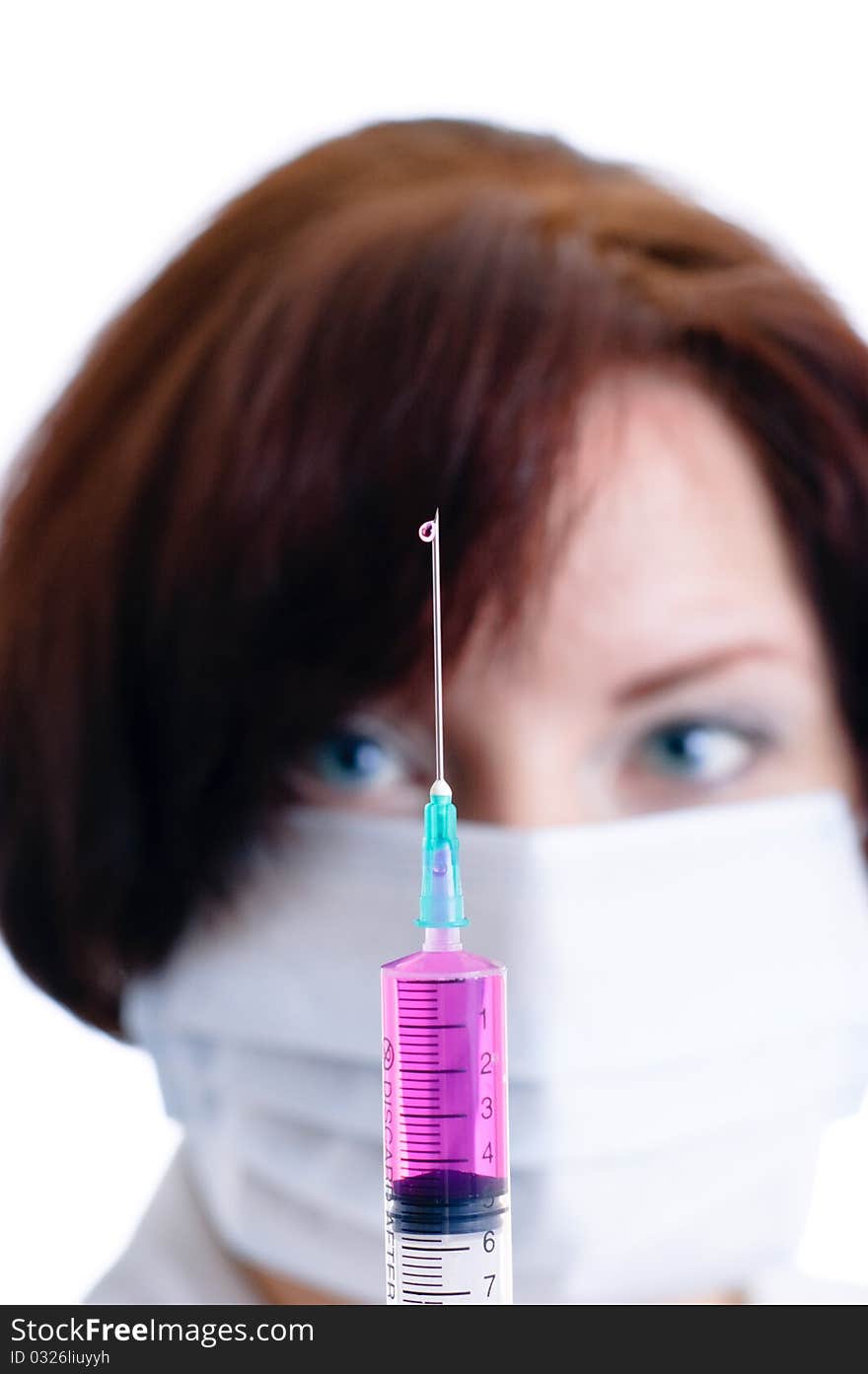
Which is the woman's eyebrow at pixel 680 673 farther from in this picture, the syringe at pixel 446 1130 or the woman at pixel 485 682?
the syringe at pixel 446 1130

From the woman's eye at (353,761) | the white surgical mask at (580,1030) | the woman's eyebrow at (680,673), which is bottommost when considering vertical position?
the white surgical mask at (580,1030)

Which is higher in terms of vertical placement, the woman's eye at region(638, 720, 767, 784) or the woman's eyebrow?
the woman's eyebrow

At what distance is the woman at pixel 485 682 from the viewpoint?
982mm

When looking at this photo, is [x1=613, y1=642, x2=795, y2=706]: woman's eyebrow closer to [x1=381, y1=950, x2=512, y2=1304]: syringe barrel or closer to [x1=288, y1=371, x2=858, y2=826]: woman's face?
[x1=288, y1=371, x2=858, y2=826]: woman's face

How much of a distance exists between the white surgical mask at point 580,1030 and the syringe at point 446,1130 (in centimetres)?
10

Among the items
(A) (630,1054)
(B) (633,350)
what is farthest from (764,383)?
(A) (630,1054)

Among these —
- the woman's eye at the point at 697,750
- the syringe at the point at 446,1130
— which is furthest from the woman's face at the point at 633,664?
the syringe at the point at 446,1130

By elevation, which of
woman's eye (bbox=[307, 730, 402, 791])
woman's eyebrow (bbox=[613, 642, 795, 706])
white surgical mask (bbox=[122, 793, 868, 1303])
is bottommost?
white surgical mask (bbox=[122, 793, 868, 1303])

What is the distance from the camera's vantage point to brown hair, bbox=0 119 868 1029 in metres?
0.97

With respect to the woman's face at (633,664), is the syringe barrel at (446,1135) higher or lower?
lower

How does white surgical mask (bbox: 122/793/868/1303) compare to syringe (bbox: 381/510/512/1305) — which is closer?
syringe (bbox: 381/510/512/1305)

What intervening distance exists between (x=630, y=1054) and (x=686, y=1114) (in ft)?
0.21

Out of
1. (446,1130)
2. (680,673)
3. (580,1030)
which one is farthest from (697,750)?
(446,1130)

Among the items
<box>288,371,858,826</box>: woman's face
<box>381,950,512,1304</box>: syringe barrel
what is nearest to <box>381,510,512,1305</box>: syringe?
<box>381,950,512,1304</box>: syringe barrel
